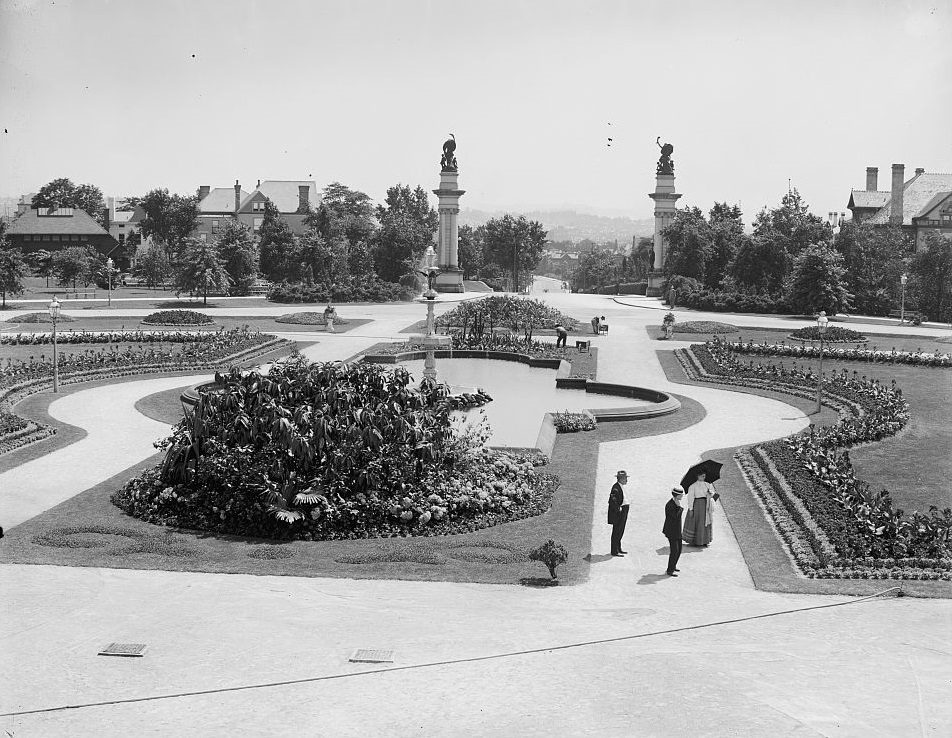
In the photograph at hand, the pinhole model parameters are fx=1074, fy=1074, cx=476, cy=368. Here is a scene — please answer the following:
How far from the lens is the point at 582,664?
35.7 feet

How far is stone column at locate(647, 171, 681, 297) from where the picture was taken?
2840 inches

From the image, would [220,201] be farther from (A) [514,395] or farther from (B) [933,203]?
(A) [514,395]

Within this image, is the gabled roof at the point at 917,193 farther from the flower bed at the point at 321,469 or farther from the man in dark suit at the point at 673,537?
the man in dark suit at the point at 673,537

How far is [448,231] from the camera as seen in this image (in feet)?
240

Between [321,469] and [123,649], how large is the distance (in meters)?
5.87

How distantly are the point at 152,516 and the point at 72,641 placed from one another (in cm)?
552

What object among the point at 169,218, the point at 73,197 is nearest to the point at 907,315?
the point at 169,218

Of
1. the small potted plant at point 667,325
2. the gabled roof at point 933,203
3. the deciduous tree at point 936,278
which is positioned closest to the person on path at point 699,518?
the small potted plant at point 667,325

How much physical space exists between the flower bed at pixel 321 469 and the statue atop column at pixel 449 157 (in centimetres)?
5708

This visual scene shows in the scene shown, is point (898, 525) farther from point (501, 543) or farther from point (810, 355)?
point (810, 355)

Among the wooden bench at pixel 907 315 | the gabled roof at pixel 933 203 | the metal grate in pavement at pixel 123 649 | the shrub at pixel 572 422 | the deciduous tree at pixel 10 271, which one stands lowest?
the metal grate in pavement at pixel 123 649

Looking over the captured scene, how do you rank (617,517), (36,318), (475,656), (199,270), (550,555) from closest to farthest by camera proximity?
(475,656)
(550,555)
(617,517)
(36,318)
(199,270)

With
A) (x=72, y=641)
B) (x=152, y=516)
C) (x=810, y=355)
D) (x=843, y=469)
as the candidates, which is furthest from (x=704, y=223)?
(x=72, y=641)

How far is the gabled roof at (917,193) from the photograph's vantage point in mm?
81875
